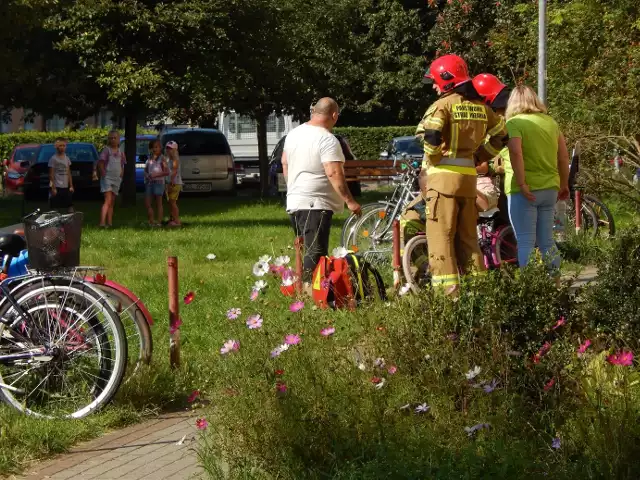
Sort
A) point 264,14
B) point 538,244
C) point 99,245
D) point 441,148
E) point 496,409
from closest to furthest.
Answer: point 496,409 < point 441,148 < point 538,244 < point 99,245 < point 264,14

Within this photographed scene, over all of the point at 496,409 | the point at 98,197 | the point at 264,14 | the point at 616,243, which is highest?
the point at 264,14

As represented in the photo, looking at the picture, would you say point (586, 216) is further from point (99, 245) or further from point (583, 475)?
point (583, 475)

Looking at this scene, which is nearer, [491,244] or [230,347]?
[230,347]

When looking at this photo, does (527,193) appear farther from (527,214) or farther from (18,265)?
(18,265)

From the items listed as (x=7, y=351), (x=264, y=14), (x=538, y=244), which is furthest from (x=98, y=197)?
(x=7, y=351)

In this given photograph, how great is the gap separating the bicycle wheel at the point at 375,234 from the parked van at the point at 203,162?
65.9 feet

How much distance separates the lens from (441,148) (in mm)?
8602

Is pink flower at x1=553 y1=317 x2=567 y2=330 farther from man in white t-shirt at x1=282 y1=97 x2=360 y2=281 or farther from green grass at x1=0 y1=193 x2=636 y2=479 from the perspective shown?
man in white t-shirt at x1=282 y1=97 x2=360 y2=281

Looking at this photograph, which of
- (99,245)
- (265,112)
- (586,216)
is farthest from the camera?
(265,112)

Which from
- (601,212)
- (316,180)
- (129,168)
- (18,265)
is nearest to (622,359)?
(18,265)

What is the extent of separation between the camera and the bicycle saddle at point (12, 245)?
7273 millimetres

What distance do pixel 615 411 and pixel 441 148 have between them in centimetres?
386

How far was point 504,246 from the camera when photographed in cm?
1198

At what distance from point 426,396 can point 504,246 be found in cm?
667
